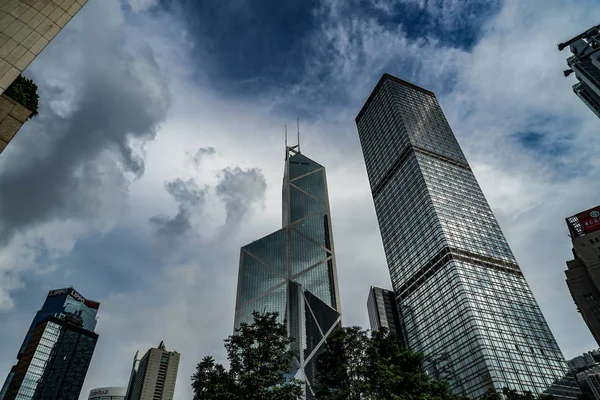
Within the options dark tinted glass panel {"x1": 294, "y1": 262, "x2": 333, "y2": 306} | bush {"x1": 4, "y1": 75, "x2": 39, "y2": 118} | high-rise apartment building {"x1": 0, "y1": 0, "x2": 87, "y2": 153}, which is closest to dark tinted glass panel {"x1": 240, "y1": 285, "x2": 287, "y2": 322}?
dark tinted glass panel {"x1": 294, "y1": 262, "x2": 333, "y2": 306}

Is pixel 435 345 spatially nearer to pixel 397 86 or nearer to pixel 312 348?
pixel 312 348

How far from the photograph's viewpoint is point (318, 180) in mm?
180250

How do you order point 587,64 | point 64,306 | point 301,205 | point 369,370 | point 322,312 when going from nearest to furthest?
point 369,370, point 587,64, point 322,312, point 301,205, point 64,306

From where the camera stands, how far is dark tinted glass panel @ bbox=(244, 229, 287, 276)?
148m

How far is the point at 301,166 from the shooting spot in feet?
614

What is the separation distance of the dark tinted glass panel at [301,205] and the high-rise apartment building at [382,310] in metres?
43.0

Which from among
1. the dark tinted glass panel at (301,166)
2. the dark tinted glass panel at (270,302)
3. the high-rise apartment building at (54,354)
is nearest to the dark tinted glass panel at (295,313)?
the dark tinted glass panel at (270,302)

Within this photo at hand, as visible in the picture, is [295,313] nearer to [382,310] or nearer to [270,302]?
[270,302]

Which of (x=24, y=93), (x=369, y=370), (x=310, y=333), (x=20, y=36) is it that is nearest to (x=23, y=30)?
(x=20, y=36)

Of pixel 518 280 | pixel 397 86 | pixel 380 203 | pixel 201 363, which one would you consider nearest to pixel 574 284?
pixel 518 280

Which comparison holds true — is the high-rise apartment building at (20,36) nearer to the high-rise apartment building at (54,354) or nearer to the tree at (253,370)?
the tree at (253,370)

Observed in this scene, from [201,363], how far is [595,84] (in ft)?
359

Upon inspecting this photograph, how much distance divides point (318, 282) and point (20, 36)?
139 meters

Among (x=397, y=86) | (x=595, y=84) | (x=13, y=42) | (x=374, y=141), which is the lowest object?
(x=13, y=42)
